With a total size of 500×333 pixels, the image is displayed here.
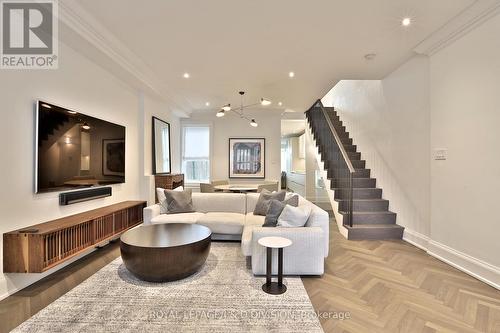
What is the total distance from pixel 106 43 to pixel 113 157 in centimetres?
172

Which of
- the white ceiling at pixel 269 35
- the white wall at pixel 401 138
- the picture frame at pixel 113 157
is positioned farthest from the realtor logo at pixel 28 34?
the white wall at pixel 401 138

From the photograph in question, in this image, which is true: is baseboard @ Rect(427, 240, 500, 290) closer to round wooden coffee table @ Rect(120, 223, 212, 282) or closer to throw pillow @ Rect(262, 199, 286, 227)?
throw pillow @ Rect(262, 199, 286, 227)

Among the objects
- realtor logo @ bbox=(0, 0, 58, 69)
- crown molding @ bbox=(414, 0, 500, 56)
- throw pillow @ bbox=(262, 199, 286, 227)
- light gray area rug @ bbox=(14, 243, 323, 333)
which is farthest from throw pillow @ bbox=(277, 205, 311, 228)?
realtor logo @ bbox=(0, 0, 58, 69)

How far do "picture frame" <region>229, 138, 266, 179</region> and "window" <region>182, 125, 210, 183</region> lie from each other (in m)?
0.76

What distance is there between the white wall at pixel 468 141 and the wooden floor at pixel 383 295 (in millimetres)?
488

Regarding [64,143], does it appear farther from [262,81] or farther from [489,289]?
[489,289]

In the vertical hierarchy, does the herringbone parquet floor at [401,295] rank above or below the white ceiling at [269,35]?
below

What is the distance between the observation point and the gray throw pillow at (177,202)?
4107 millimetres

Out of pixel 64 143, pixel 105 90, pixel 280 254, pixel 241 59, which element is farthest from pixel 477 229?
pixel 105 90

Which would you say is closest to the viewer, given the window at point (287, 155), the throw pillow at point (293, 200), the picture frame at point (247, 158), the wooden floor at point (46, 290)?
the wooden floor at point (46, 290)

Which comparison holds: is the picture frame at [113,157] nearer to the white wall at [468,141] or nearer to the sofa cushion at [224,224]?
the sofa cushion at [224,224]

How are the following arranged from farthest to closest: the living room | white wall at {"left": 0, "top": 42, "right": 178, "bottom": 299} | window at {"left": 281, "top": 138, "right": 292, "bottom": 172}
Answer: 1. window at {"left": 281, "top": 138, "right": 292, "bottom": 172}
2. white wall at {"left": 0, "top": 42, "right": 178, "bottom": 299}
3. the living room

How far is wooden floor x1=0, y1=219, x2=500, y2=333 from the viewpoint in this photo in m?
1.97

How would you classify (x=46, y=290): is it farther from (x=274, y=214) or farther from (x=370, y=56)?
(x=370, y=56)
